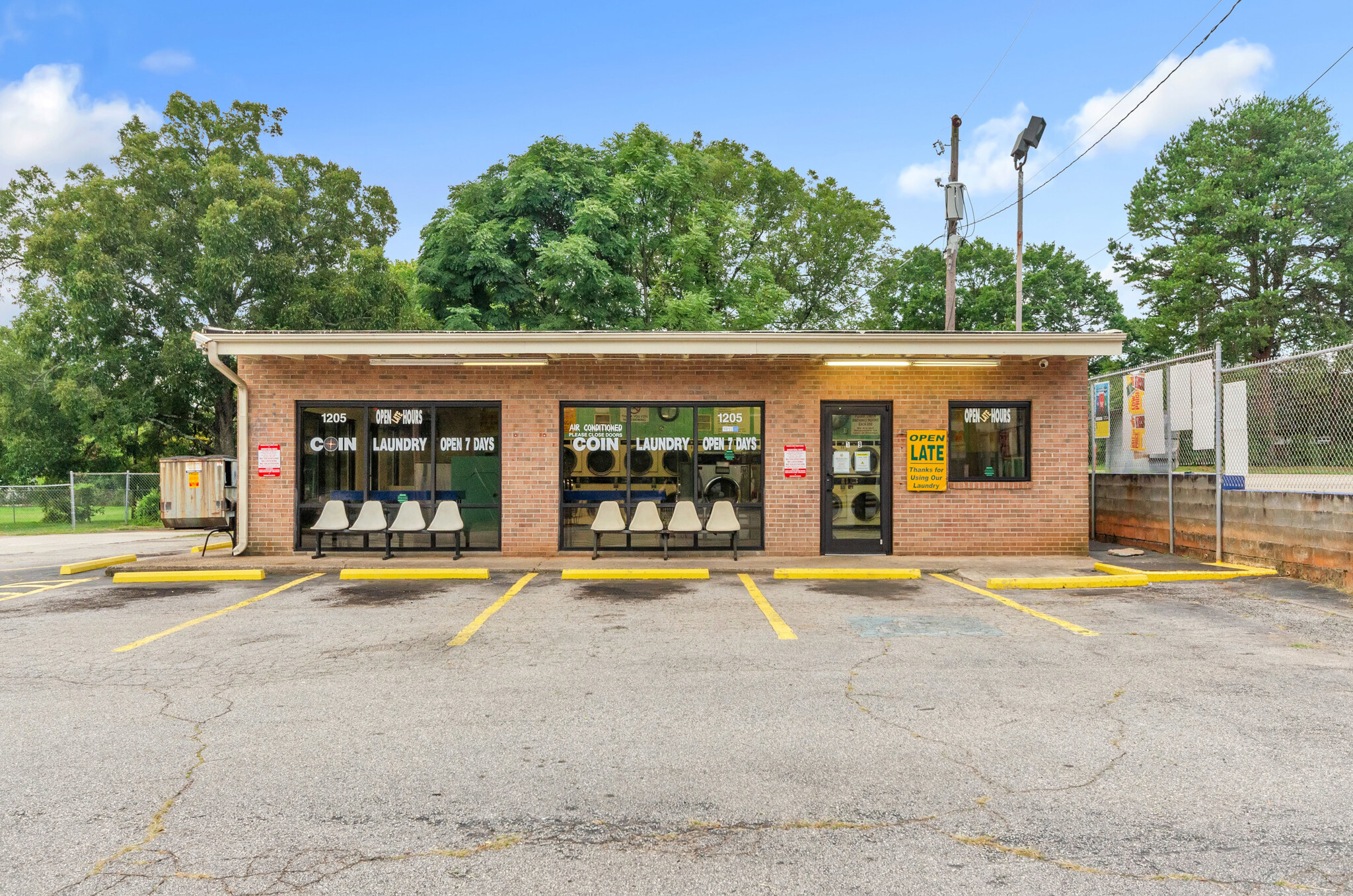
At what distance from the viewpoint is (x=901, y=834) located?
10.9 ft

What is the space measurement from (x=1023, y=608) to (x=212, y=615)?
890 centimetres

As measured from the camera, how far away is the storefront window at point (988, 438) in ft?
40.1

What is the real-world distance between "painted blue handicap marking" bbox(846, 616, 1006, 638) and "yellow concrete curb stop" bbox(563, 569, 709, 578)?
308cm

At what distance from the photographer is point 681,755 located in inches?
167

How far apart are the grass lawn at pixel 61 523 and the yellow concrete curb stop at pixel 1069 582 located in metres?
23.3

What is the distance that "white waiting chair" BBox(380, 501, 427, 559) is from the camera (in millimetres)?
12016

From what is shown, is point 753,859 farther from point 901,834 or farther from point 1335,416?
point 1335,416

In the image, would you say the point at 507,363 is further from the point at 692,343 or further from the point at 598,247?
the point at 598,247

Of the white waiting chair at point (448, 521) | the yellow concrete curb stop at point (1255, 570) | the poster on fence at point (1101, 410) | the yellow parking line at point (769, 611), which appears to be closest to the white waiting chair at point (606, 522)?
the white waiting chair at point (448, 521)

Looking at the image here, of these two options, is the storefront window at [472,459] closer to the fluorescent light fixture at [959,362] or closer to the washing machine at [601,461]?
the washing machine at [601,461]

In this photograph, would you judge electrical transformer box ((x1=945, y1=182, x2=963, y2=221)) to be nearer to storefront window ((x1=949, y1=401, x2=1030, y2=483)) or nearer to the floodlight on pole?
the floodlight on pole

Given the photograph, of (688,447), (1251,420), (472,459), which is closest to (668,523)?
(688,447)

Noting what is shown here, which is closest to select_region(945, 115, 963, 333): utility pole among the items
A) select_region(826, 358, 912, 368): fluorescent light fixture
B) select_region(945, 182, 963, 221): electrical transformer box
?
select_region(945, 182, 963, 221): electrical transformer box

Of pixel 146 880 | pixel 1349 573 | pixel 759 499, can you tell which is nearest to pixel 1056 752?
pixel 146 880
